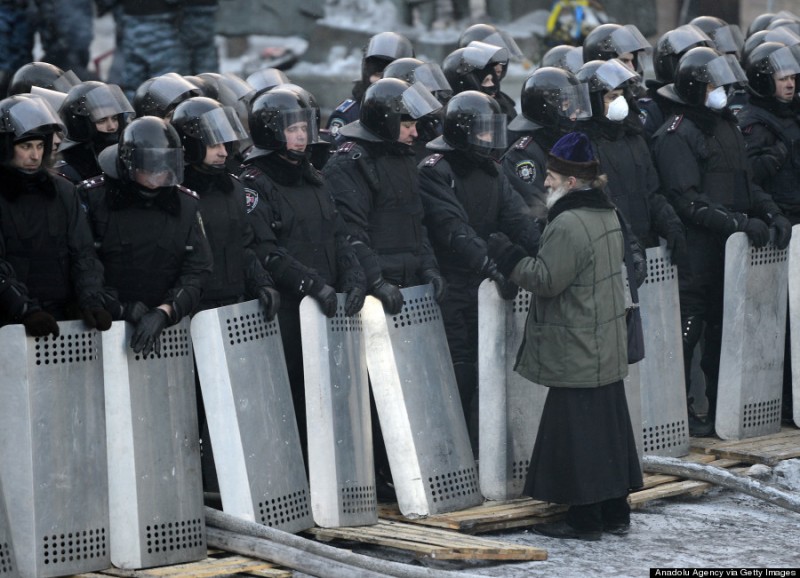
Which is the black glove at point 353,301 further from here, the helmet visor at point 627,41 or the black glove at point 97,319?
the helmet visor at point 627,41

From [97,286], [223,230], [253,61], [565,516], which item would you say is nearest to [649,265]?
[565,516]

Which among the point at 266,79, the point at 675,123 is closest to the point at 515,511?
the point at 675,123

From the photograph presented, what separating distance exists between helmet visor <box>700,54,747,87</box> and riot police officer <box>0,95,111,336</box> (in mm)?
4145

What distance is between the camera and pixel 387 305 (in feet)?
27.0

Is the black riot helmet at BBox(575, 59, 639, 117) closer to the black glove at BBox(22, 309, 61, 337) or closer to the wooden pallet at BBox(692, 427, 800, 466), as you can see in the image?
the wooden pallet at BBox(692, 427, 800, 466)

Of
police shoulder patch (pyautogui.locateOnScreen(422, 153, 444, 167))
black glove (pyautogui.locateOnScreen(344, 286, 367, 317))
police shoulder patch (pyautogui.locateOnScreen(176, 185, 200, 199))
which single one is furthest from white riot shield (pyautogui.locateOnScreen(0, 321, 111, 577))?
police shoulder patch (pyautogui.locateOnScreen(422, 153, 444, 167))

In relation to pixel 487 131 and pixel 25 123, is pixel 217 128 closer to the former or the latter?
pixel 25 123

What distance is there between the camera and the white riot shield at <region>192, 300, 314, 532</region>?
7.59 metres

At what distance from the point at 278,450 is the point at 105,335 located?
39.5 inches

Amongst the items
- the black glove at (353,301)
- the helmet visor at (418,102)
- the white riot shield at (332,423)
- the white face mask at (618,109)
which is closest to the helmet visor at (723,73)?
the white face mask at (618,109)

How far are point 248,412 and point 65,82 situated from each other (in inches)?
116

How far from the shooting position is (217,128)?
7953 mm

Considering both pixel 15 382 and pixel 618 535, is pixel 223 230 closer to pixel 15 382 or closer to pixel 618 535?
pixel 15 382

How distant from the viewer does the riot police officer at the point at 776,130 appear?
10336 millimetres
